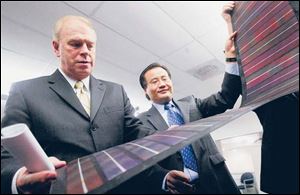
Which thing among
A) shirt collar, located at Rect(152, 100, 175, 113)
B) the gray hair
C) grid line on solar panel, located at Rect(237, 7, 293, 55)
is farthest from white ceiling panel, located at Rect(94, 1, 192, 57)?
grid line on solar panel, located at Rect(237, 7, 293, 55)

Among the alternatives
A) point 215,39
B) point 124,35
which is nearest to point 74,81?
point 124,35

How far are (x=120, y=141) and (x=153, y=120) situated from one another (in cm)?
100

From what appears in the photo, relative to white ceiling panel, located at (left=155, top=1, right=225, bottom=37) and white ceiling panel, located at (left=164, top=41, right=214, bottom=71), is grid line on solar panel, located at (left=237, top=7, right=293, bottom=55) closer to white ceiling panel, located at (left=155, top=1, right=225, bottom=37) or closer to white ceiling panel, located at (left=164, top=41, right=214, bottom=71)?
white ceiling panel, located at (left=155, top=1, right=225, bottom=37)

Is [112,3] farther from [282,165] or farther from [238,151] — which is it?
[238,151]

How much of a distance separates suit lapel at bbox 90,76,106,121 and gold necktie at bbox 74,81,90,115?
1.5 inches

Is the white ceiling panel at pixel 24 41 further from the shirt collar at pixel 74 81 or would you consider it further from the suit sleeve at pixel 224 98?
the suit sleeve at pixel 224 98

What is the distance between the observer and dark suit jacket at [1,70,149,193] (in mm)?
1011

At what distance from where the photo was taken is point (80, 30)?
→ 133 centimetres

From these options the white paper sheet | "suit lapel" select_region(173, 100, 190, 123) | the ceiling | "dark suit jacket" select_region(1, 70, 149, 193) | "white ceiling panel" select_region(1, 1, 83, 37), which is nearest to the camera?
the white paper sheet

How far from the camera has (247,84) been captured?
92 cm

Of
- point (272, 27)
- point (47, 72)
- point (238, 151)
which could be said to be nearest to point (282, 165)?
point (272, 27)

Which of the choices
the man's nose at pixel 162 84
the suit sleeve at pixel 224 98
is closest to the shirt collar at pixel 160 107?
the man's nose at pixel 162 84

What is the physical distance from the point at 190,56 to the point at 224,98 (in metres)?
3.29

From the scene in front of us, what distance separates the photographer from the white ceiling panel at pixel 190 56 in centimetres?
463
